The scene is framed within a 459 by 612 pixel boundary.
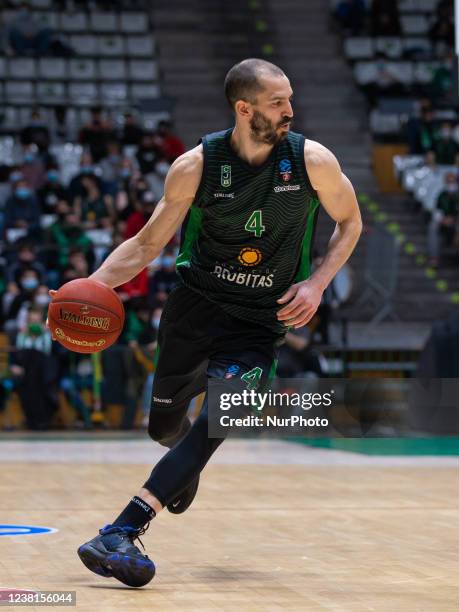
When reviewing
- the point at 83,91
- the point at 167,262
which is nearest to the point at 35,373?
the point at 167,262

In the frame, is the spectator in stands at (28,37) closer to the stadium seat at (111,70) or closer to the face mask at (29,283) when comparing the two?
the stadium seat at (111,70)

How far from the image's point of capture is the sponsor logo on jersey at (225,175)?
518 cm

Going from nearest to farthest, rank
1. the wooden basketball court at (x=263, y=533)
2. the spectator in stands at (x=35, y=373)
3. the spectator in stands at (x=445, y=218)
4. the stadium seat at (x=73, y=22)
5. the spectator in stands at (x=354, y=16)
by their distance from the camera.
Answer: the wooden basketball court at (x=263, y=533) < the spectator in stands at (x=35, y=373) < the spectator in stands at (x=445, y=218) < the stadium seat at (x=73, y=22) < the spectator in stands at (x=354, y=16)

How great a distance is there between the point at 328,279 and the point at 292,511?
2.83 metres

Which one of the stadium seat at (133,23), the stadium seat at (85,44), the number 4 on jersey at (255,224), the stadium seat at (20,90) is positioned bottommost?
the stadium seat at (20,90)

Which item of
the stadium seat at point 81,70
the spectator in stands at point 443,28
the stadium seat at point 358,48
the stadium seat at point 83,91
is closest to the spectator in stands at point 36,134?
the stadium seat at point 83,91

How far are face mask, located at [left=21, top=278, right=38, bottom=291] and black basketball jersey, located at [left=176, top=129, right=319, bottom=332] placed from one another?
1070 centimetres

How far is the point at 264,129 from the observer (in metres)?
5.10

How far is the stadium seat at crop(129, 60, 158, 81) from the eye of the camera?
2394 cm

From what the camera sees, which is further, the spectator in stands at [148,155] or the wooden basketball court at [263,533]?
the spectator in stands at [148,155]

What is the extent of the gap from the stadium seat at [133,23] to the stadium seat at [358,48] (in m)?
3.96

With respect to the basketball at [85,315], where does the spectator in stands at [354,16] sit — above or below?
below

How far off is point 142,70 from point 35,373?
34.1 feet

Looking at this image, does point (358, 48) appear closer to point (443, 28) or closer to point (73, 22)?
point (443, 28)
